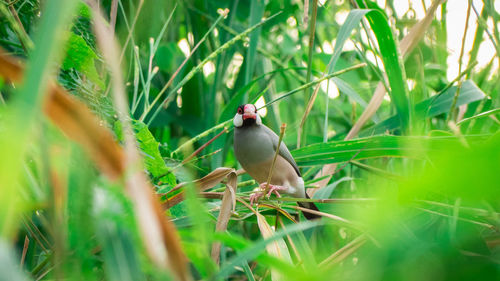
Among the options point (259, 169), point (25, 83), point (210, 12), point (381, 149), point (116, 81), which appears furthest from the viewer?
point (210, 12)

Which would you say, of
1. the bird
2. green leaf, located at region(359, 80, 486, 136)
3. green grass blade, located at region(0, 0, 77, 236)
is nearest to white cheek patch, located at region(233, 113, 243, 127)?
the bird

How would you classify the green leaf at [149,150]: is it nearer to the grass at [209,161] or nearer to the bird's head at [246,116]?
the grass at [209,161]

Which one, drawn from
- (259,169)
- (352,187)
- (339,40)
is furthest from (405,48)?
(259,169)

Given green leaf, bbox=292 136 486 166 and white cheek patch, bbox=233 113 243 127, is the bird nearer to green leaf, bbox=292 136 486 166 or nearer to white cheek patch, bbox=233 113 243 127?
white cheek patch, bbox=233 113 243 127

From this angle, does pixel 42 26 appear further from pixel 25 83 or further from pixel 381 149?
pixel 381 149

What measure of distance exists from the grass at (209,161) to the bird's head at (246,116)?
0.41 ft

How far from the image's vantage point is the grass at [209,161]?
0.50 meters

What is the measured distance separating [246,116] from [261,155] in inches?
10.1

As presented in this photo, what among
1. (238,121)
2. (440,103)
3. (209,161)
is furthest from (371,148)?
(238,121)

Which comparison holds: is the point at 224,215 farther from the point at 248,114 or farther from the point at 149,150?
the point at 248,114

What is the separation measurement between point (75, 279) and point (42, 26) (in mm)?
310

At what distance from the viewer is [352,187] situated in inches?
80.0

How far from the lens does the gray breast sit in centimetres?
230

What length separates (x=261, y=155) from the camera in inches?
92.7
